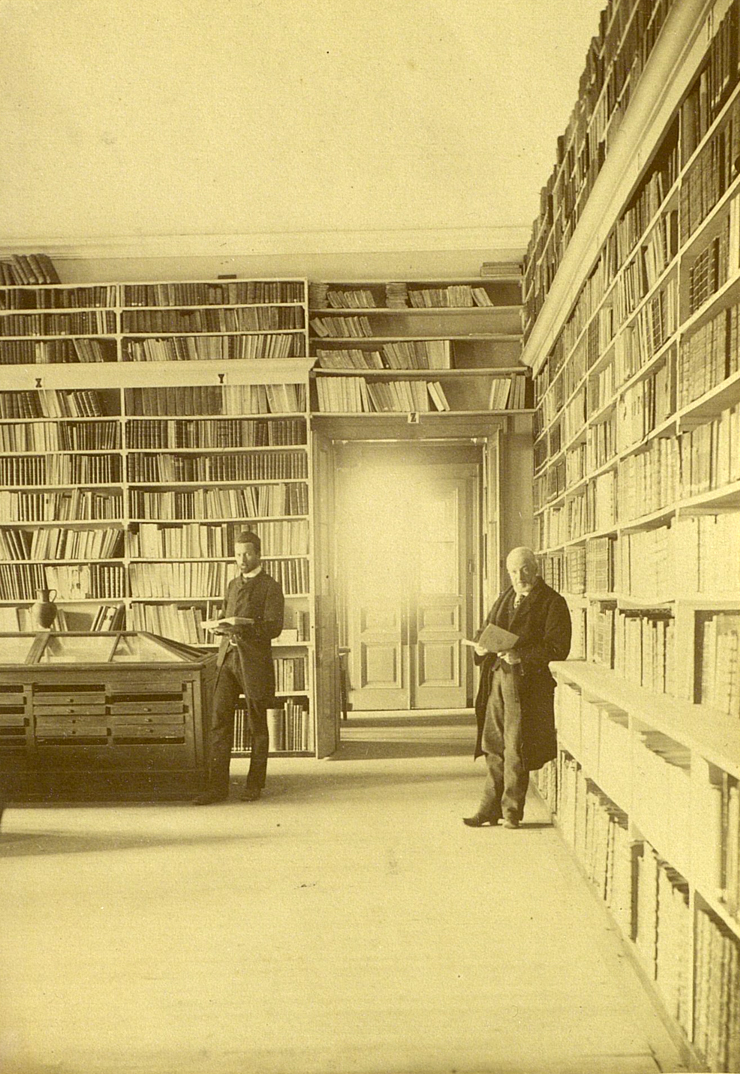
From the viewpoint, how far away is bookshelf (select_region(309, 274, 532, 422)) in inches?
262

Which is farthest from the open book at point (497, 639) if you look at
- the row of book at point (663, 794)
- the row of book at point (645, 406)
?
the row of book at point (663, 794)

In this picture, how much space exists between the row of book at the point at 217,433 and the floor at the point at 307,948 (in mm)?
2736

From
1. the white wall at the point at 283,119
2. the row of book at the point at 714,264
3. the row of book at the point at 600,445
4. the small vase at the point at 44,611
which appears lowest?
the small vase at the point at 44,611

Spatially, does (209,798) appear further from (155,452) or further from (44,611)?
(155,452)

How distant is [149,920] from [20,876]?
89cm

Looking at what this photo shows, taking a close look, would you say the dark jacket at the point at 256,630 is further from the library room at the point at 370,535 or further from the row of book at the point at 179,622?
the row of book at the point at 179,622

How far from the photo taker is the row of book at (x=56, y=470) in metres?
6.59

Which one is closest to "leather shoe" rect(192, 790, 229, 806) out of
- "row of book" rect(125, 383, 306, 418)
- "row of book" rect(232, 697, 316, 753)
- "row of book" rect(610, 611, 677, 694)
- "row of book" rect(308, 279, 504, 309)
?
"row of book" rect(232, 697, 316, 753)

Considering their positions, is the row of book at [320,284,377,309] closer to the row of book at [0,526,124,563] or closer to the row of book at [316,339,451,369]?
the row of book at [316,339,451,369]

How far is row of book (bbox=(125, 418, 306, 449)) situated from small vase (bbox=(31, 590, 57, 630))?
126 cm

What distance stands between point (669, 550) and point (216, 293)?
4697mm

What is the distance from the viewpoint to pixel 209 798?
5195mm

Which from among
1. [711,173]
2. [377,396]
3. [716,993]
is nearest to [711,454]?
[711,173]

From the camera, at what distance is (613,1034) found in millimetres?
2494
